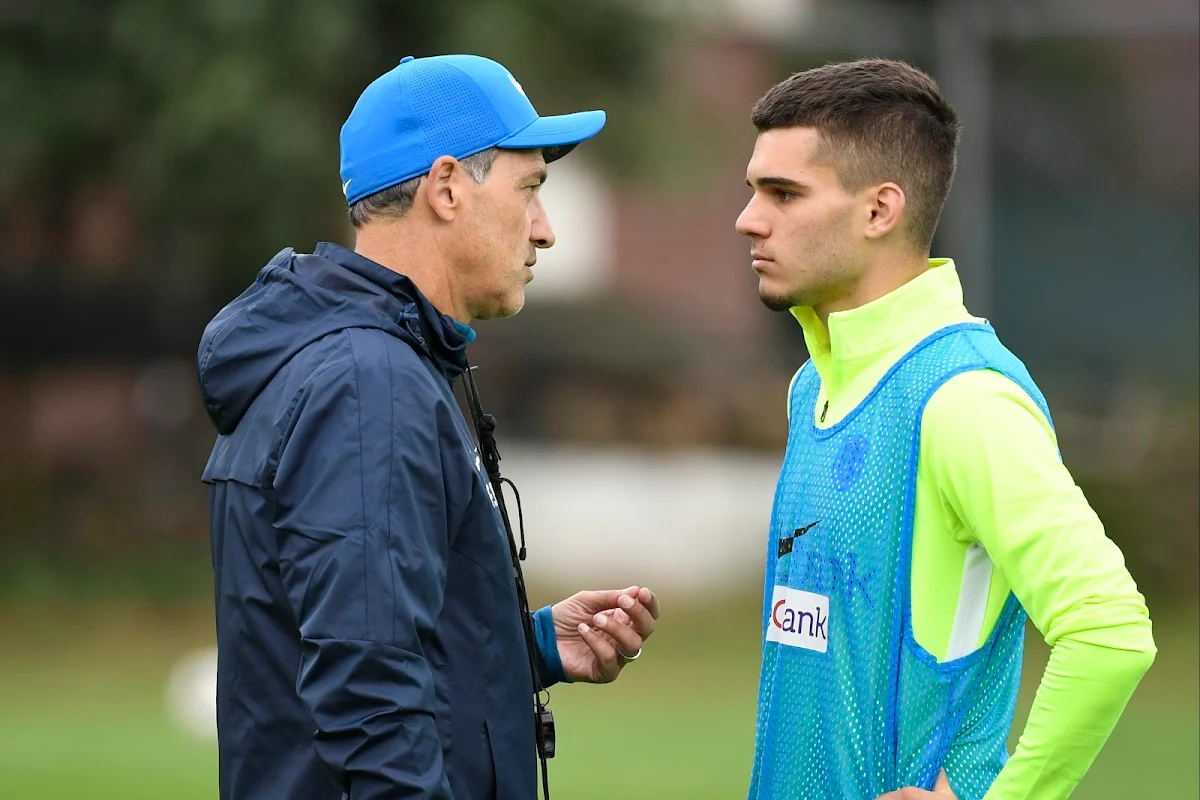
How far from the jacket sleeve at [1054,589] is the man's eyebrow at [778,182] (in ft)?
2.18

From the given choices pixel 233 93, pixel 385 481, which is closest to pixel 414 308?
pixel 385 481

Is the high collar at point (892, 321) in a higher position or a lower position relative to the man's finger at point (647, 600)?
higher

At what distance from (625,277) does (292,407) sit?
18.9 m

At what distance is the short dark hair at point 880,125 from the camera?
324 cm

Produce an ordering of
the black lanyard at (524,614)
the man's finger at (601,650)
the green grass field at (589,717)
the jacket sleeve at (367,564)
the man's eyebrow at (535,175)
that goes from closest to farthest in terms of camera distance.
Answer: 1. the jacket sleeve at (367,564)
2. the black lanyard at (524,614)
3. the man's eyebrow at (535,175)
4. the man's finger at (601,650)
5. the green grass field at (589,717)

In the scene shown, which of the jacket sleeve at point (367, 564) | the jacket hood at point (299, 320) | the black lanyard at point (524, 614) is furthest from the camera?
the black lanyard at point (524, 614)

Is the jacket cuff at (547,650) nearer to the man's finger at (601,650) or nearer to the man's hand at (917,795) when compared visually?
the man's finger at (601,650)

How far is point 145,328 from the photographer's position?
1639 cm

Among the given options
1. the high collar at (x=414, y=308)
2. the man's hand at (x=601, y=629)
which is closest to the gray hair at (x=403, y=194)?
the high collar at (x=414, y=308)

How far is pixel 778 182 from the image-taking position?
3.28 metres

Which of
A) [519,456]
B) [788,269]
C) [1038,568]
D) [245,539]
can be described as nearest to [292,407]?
[245,539]

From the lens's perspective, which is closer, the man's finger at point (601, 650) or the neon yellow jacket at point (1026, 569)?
the neon yellow jacket at point (1026, 569)

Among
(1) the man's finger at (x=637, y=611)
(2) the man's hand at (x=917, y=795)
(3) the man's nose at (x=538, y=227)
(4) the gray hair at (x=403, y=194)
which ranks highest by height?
(4) the gray hair at (x=403, y=194)

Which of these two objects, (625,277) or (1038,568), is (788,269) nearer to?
(1038,568)
